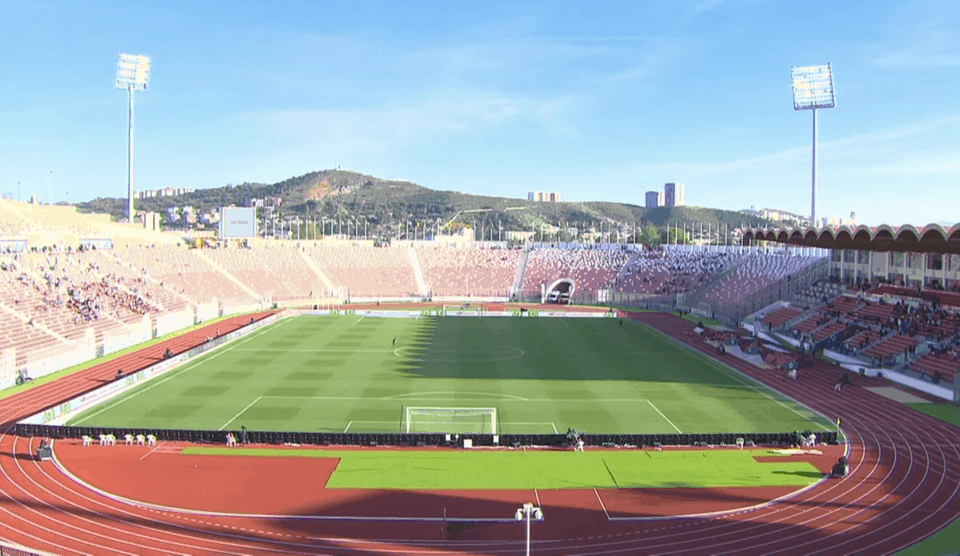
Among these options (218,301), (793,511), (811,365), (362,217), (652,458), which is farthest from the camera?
(362,217)

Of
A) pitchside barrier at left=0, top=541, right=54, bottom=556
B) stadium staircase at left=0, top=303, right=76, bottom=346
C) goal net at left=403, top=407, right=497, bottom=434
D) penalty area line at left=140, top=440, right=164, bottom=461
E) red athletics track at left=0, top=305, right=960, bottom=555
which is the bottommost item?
red athletics track at left=0, top=305, right=960, bottom=555

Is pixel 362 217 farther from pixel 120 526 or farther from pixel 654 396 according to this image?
pixel 120 526

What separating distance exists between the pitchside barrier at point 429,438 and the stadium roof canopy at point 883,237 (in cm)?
1920

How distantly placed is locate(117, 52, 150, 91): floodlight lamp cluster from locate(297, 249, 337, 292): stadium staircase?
86.9 ft

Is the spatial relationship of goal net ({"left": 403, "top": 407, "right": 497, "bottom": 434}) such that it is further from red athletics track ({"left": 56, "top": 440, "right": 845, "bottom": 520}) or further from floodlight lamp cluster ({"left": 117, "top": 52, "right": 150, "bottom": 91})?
floodlight lamp cluster ({"left": 117, "top": 52, "right": 150, "bottom": 91})

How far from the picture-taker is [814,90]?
70.7m

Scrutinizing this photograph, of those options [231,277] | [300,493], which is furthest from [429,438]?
[231,277]

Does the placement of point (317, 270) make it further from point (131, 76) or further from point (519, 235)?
point (519, 235)

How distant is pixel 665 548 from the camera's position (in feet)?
59.9

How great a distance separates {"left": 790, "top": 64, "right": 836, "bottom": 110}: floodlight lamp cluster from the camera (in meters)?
70.3

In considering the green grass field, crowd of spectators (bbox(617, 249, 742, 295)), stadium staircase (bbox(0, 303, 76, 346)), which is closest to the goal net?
the green grass field

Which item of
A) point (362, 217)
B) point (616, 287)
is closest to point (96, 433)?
point (616, 287)

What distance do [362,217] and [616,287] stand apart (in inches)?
4752

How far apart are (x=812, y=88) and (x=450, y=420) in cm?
5905
